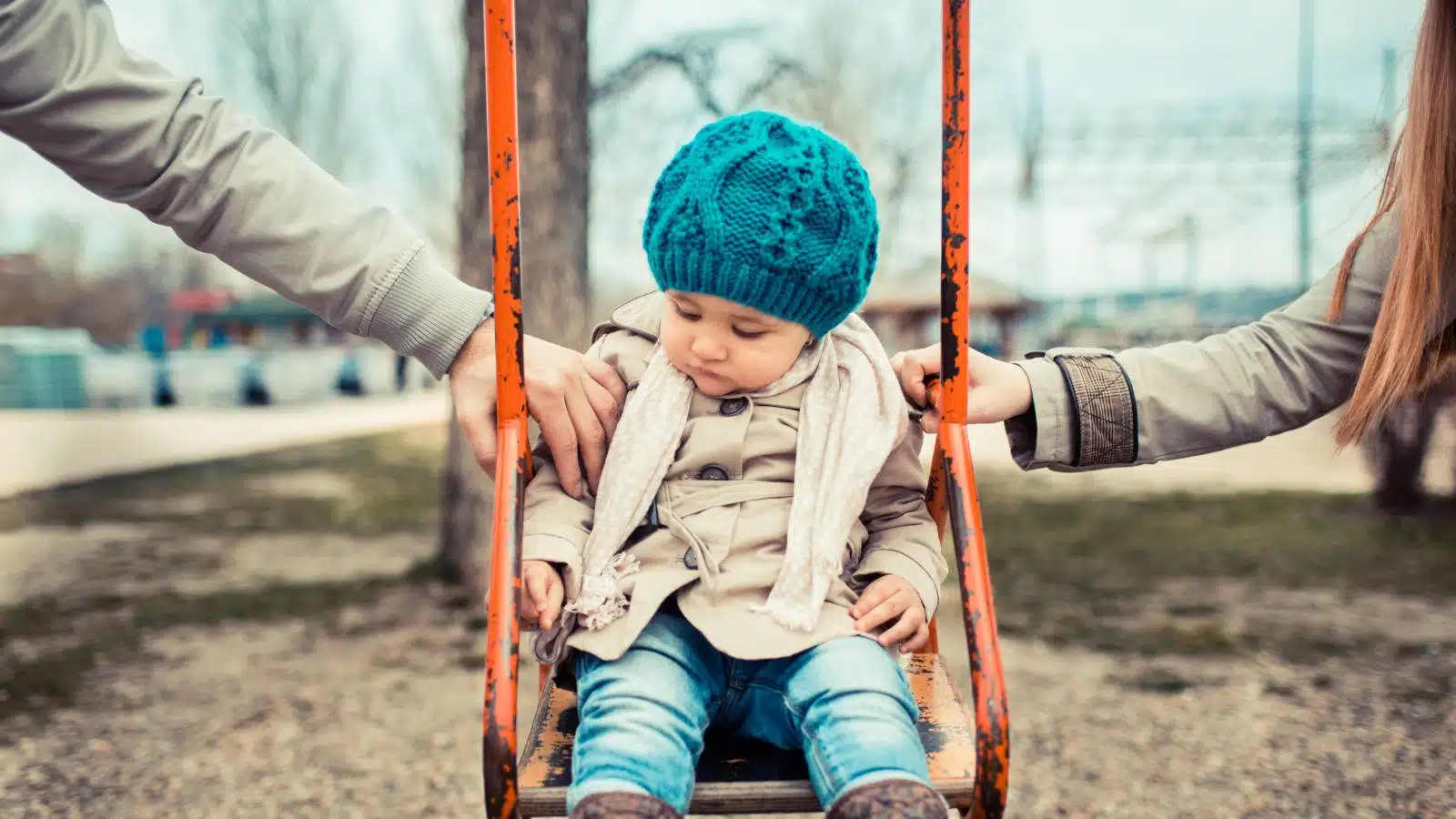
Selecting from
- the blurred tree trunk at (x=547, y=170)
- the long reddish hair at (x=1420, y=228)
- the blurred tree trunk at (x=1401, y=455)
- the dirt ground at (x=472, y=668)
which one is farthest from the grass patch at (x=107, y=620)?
the blurred tree trunk at (x=1401, y=455)

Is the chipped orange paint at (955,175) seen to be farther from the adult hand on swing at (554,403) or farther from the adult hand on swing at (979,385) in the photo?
the adult hand on swing at (554,403)

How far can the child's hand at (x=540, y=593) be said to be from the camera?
4.89 ft

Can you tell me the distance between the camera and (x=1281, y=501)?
817 cm

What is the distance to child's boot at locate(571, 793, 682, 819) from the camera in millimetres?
1267

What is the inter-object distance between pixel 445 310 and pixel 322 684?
309 cm

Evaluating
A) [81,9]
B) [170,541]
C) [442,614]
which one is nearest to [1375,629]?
[442,614]

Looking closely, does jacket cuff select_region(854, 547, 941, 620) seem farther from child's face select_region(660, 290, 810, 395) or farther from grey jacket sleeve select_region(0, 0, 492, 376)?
grey jacket sleeve select_region(0, 0, 492, 376)

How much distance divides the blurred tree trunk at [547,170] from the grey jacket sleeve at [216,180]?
9.99 ft

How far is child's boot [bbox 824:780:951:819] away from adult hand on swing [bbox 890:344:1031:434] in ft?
1.77

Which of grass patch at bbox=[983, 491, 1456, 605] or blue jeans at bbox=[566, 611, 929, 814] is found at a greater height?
→ blue jeans at bbox=[566, 611, 929, 814]

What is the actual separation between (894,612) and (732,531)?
0.77 feet

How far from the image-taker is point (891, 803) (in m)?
1.27

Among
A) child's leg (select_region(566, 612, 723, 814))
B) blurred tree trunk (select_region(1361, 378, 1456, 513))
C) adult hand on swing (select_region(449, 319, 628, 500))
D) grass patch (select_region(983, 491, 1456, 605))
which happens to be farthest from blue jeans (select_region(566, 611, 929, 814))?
blurred tree trunk (select_region(1361, 378, 1456, 513))

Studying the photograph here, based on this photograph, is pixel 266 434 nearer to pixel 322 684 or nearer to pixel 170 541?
pixel 170 541
